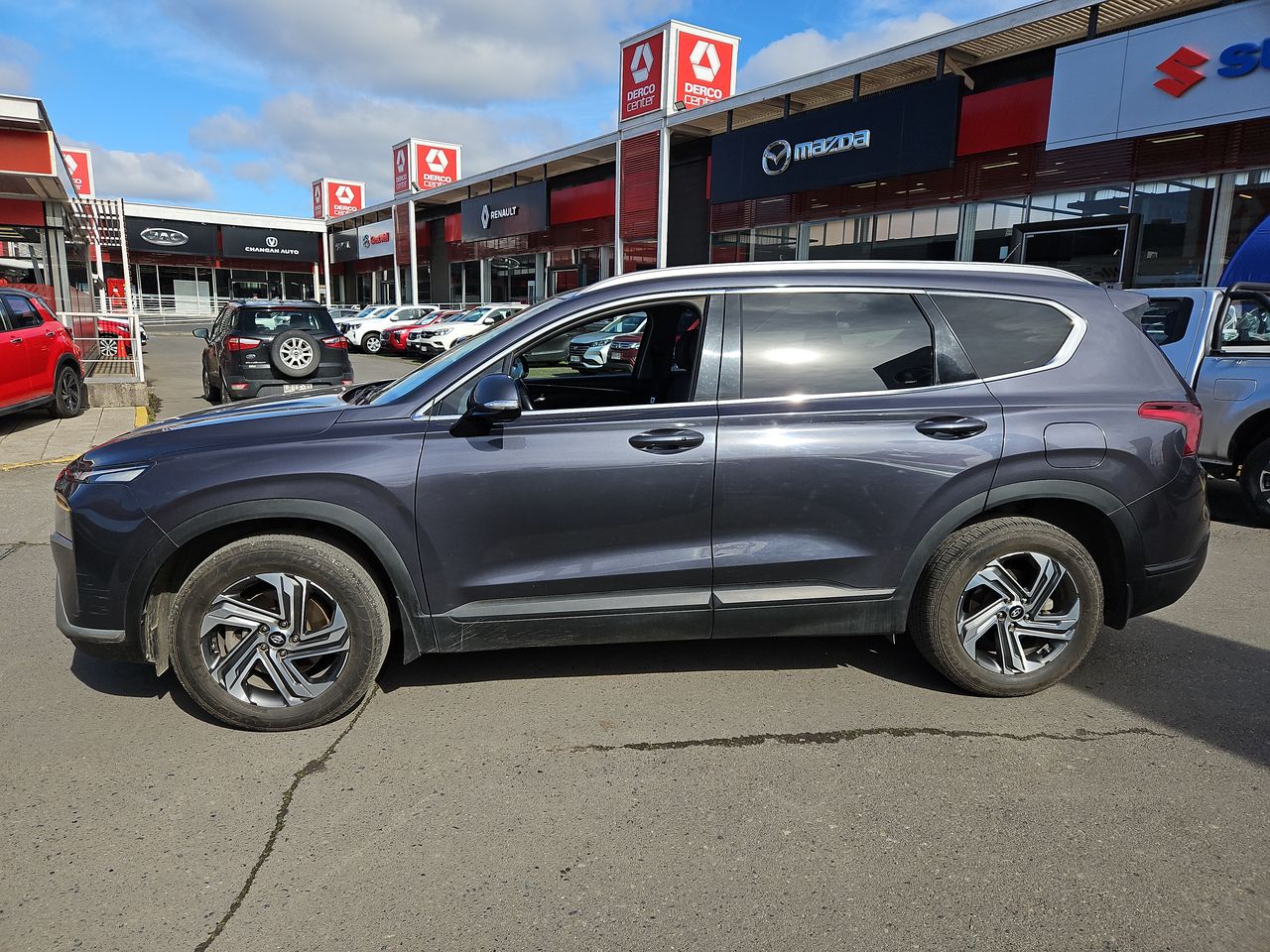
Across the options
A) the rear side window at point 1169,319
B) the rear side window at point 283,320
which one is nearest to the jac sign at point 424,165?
the rear side window at point 283,320

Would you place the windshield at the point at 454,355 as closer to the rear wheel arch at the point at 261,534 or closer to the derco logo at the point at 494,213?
the rear wheel arch at the point at 261,534

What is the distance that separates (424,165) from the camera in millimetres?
39688

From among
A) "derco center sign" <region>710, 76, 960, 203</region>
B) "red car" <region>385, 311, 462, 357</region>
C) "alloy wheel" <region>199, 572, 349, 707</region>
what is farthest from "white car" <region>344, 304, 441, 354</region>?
"alloy wheel" <region>199, 572, 349, 707</region>

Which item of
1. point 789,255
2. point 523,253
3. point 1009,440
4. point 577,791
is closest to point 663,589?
point 577,791

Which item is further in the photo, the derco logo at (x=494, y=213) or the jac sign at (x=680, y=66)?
the derco logo at (x=494, y=213)

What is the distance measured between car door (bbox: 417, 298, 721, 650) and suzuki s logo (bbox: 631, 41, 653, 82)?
22005 millimetres

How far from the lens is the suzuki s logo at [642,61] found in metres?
22.5

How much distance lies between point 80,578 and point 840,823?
9.50ft

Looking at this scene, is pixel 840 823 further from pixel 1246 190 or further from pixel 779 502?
pixel 1246 190

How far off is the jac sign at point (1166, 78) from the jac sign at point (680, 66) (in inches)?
412

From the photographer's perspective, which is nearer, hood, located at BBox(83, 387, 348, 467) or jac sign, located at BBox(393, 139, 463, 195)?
hood, located at BBox(83, 387, 348, 467)

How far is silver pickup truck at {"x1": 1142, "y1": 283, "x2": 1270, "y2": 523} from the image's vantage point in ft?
21.8

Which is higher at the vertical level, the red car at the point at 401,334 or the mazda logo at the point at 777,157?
the mazda logo at the point at 777,157

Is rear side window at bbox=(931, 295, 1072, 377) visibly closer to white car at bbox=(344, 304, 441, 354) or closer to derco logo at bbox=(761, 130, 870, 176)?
derco logo at bbox=(761, 130, 870, 176)
